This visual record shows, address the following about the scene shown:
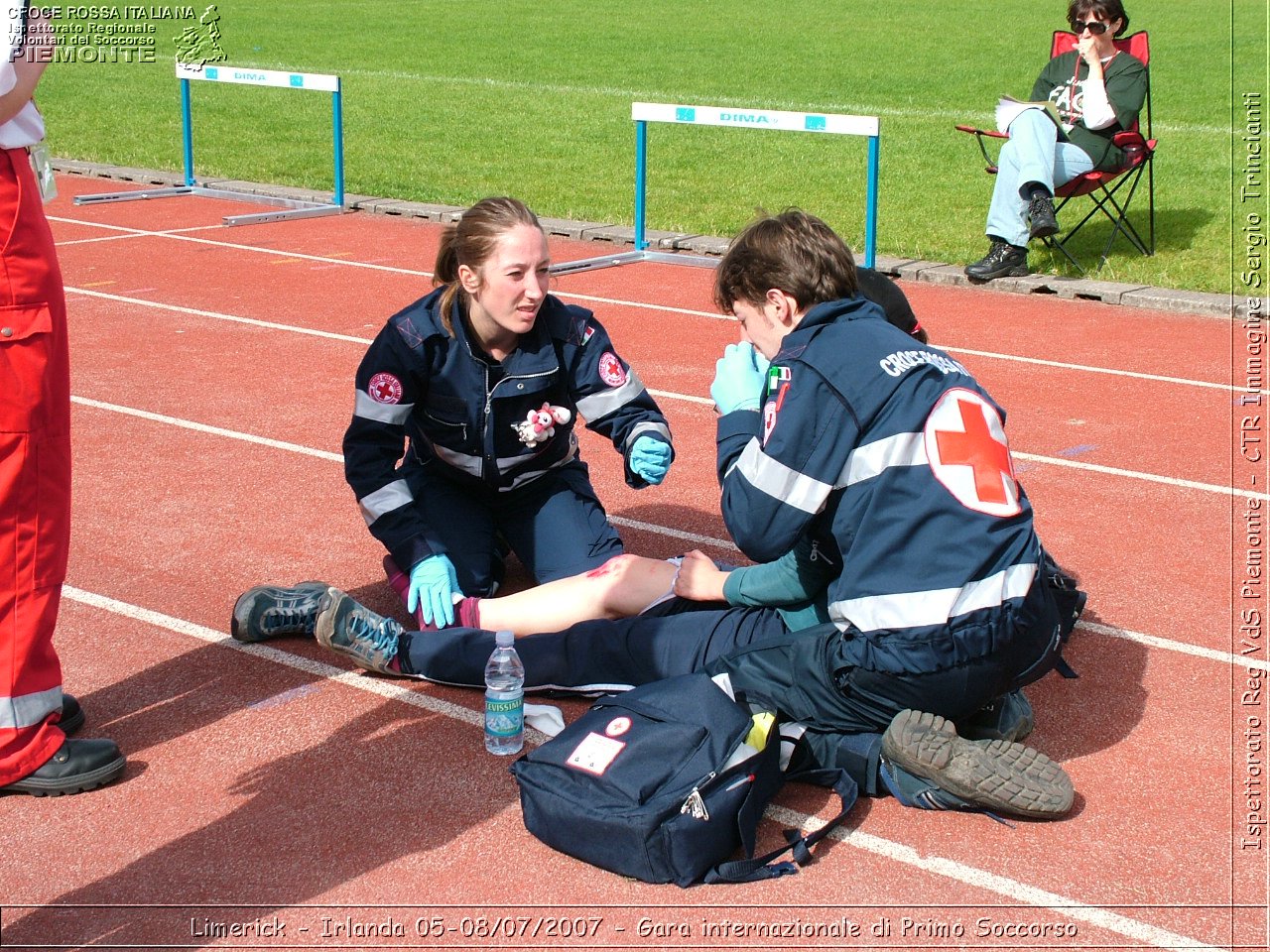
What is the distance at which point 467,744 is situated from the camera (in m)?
4.06

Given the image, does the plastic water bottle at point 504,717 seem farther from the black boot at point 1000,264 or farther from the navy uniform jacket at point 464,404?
the black boot at point 1000,264

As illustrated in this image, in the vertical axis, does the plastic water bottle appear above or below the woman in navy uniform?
below

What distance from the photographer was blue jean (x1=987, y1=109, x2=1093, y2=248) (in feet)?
33.6

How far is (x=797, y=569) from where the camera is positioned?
157 inches

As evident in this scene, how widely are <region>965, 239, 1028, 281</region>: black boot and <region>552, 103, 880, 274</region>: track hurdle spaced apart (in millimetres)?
741

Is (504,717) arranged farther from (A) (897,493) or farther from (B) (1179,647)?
(B) (1179,647)

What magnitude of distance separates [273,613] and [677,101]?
620 inches

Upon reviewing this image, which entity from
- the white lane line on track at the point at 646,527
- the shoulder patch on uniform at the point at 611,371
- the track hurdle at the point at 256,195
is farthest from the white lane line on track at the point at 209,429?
the track hurdle at the point at 256,195

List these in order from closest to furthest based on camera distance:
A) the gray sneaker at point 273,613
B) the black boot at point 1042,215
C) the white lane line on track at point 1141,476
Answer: the gray sneaker at point 273,613 → the white lane line on track at point 1141,476 → the black boot at point 1042,215

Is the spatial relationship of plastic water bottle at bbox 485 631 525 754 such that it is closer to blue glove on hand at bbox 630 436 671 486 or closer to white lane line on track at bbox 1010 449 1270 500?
blue glove on hand at bbox 630 436 671 486

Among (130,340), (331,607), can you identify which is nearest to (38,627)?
(331,607)

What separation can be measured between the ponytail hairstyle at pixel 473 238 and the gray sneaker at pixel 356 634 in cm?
92

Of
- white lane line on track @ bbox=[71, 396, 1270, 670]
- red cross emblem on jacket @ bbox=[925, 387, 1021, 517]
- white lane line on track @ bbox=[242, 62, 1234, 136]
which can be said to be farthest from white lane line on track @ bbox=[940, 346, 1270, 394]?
white lane line on track @ bbox=[242, 62, 1234, 136]

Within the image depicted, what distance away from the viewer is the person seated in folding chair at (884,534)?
3.49m
